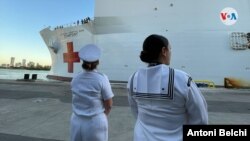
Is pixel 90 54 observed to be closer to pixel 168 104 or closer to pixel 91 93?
pixel 91 93

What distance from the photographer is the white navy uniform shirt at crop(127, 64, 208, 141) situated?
1595mm

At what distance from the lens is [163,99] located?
1637 mm

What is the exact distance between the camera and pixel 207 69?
16.1 m

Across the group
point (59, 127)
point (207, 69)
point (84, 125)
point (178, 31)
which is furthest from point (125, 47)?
point (84, 125)

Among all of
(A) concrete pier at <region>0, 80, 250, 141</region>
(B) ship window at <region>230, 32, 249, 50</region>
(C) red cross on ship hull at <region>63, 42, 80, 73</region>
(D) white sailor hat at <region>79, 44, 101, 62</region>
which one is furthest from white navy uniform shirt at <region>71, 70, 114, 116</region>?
(C) red cross on ship hull at <region>63, 42, 80, 73</region>

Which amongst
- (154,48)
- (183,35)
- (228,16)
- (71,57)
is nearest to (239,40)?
(228,16)

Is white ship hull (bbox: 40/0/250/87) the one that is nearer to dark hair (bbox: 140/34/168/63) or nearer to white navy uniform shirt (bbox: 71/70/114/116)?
white navy uniform shirt (bbox: 71/70/114/116)

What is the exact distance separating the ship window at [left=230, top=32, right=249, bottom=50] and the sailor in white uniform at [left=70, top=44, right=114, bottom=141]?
581 inches

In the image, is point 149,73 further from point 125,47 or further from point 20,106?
point 125,47

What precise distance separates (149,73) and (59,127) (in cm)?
422

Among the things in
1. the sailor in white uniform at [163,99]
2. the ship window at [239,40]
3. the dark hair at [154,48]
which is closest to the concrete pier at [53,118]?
the sailor in white uniform at [163,99]

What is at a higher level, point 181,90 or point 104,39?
point 104,39

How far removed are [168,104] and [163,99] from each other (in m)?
0.04

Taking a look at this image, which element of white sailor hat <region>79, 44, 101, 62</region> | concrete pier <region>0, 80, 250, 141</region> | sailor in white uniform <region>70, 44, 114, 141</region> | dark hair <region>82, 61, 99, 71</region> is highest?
white sailor hat <region>79, 44, 101, 62</region>
